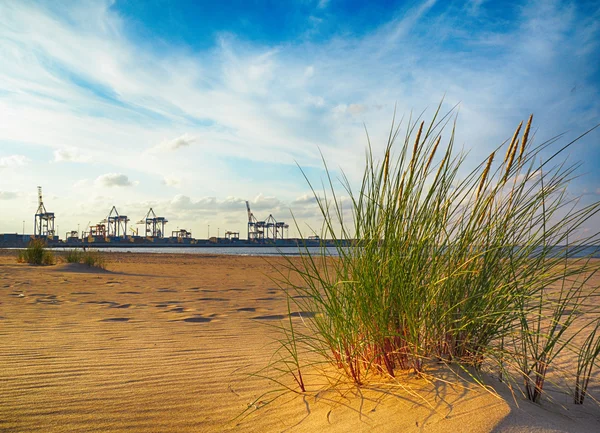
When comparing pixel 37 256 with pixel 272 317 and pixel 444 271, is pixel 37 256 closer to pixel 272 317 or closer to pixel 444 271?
pixel 272 317

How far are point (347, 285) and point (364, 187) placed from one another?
50cm

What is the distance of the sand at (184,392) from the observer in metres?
1.72

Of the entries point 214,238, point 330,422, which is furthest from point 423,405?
→ point 214,238

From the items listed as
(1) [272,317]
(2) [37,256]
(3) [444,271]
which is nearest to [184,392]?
(3) [444,271]

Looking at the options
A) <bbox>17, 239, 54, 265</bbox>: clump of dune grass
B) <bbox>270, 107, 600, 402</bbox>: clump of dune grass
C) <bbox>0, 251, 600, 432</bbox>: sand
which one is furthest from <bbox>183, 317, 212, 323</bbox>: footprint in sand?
<bbox>17, 239, 54, 265</bbox>: clump of dune grass

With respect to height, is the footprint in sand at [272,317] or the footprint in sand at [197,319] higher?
the footprint in sand at [197,319]

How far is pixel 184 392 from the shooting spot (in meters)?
2.35

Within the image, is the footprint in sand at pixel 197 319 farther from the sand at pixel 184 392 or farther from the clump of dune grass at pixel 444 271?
the clump of dune grass at pixel 444 271

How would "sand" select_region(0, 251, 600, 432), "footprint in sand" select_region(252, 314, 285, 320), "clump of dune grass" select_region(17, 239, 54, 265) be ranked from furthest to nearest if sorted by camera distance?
"clump of dune grass" select_region(17, 239, 54, 265), "footprint in sand" select_region(252, 314, 285, 320), "sand" select_region(0, 251, 600, 432)

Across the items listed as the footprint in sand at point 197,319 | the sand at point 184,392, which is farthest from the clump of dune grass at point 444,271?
the footprint in sand at point 197,319

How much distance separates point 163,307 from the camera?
5.29 m

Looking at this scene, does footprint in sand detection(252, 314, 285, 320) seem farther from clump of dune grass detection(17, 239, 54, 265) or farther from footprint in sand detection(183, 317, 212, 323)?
clump of dune grass detection(17, 239, 54, 265)

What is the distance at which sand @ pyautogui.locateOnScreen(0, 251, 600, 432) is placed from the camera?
1.72m

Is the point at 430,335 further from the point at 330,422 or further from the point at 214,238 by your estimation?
the point at 214,238
